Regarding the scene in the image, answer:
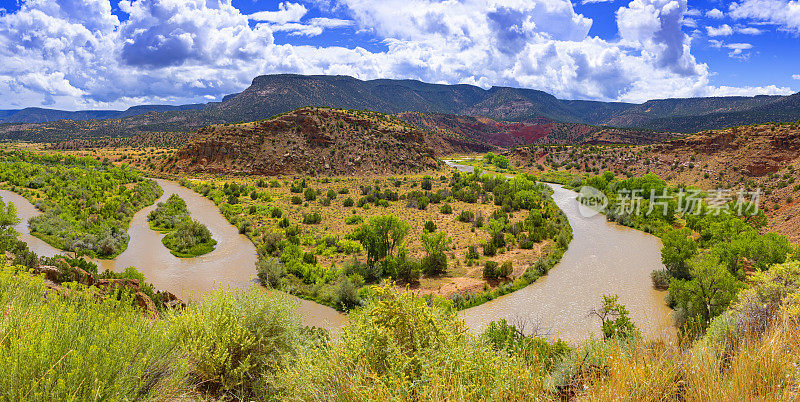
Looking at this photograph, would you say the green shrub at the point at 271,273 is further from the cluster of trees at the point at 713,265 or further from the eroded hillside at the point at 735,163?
the eroded hillside at the point at 735,163

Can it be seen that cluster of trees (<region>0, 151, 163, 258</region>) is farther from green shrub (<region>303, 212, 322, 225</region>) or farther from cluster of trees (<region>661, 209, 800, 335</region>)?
cluster of trees (<region>661, 209, 800, 335</region>)

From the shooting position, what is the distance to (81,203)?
108 ft

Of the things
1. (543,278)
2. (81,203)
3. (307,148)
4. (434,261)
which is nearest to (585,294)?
(543,278)

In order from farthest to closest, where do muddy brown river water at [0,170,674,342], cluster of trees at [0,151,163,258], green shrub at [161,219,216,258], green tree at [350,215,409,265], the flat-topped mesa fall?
the flat-topped mesa
green shrub at [161,219,216,258]
cluster of trees at [0,151,163,258]
green tree at [350,215,409,265]
muddy brown river water at [0,170,674,342]

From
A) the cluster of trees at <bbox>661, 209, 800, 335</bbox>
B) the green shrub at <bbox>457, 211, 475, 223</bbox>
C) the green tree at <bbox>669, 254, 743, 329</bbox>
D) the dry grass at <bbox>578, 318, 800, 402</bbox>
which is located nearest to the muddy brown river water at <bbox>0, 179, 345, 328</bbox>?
the dry grass at <bbox>578, 318, 800, 402</bbox>

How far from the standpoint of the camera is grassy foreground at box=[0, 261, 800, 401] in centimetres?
371

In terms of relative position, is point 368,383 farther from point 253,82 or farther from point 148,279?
point 253,82

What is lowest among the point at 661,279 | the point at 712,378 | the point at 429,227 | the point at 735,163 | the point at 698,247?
the point at 661,279

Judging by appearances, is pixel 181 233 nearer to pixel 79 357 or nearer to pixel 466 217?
pixel 466 217

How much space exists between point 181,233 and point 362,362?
26.4 meters

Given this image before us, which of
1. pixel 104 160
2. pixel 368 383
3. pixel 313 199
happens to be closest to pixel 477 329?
pixel 368 383

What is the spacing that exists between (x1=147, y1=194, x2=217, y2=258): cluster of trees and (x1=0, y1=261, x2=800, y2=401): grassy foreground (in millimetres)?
19745

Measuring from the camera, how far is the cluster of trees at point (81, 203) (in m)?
23.4

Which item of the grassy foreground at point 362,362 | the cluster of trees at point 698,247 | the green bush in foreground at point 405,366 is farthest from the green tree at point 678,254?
the green bush in foreground at point 405,366
